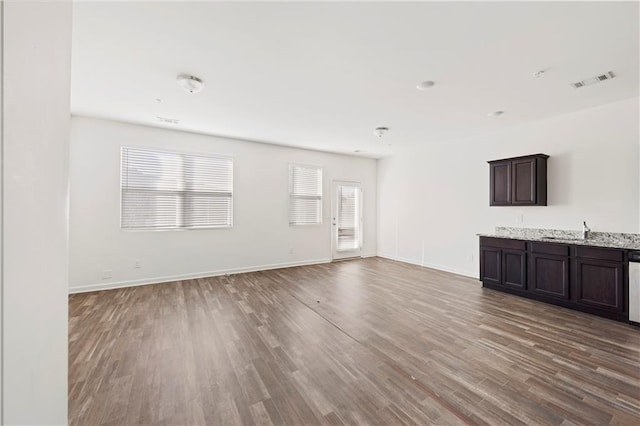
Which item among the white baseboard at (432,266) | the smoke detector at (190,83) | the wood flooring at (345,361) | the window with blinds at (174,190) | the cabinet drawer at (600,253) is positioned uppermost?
the smoke detector at (190,83)

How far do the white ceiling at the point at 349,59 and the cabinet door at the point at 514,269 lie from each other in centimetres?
214

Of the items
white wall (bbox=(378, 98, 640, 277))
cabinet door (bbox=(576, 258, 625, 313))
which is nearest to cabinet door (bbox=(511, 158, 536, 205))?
white wall (bbox=(378, 98, 640, 277))

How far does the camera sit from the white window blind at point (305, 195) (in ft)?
20.0

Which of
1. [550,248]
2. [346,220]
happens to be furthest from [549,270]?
[346,220]

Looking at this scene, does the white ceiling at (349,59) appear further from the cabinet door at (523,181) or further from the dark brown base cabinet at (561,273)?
the dark brown base cabinet at (561,273)

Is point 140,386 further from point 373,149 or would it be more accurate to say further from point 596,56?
point 373,149

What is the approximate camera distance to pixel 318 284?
181 inches

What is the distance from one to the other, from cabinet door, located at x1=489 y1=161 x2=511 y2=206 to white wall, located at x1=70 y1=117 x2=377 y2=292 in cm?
331

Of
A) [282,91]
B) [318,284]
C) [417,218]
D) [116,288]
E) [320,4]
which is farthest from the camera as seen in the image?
[417,218]

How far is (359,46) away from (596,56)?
7.39ft

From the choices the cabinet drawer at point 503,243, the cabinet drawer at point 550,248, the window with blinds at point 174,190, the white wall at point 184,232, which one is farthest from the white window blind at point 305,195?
the cabinet drawer at point 550,248

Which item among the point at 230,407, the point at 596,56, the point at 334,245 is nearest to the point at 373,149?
the point at 334,245

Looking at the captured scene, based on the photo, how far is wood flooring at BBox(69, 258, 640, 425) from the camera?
5.60 ft

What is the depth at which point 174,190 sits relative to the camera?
479 centimetres
